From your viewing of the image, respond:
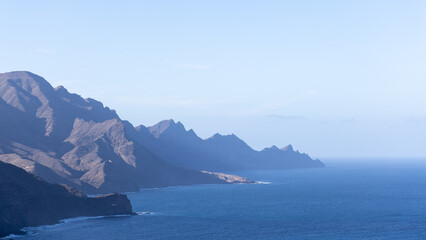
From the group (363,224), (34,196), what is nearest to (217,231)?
(363,224)

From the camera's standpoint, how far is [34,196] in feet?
598

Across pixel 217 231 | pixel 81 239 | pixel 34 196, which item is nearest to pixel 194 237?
pixel 217 231

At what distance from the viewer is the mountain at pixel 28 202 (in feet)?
538

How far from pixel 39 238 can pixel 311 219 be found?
99.9 meters

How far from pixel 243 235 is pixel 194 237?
51.6 ft

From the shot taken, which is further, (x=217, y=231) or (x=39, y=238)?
(x=217, y=231)

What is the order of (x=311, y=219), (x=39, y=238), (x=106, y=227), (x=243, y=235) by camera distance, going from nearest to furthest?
(x=39, y=238) → (x=243, y=235) → (x=106, y=227) → (x=311, y=219)

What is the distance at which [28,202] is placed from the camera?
177 metres

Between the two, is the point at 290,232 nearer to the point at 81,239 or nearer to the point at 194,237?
the point at 194,237

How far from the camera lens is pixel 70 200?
199125 mm

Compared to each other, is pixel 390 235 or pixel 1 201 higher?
pixel 1 201

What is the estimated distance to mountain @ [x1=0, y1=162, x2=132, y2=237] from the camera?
16412cm

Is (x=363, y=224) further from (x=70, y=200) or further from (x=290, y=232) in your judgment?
(x=70, y=200)

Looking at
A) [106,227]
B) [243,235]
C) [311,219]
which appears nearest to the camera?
[243,235]
